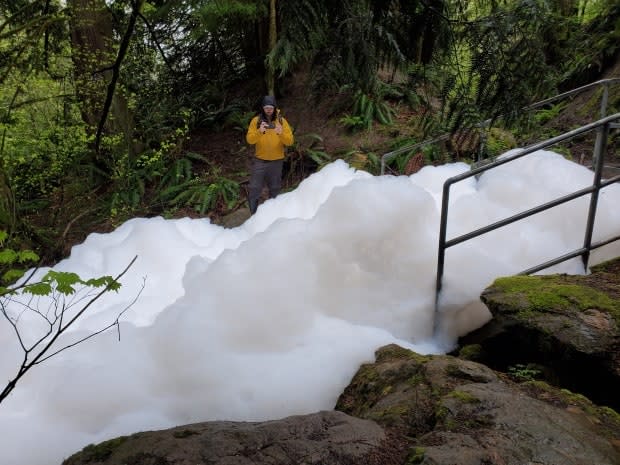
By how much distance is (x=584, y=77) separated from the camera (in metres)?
8.29

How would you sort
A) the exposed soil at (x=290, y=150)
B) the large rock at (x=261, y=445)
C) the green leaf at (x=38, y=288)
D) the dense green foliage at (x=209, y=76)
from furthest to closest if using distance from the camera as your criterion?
the exposed soil at (x=290, y=150) → the dense green foliage at (x=209, y=76) → the green leaf at (x=38, y=288) → the large rock at (x=261, y=445)

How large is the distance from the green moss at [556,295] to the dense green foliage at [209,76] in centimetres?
116

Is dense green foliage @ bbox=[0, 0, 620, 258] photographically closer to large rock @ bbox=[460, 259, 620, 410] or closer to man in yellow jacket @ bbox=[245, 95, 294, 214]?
man in yellow jacket @ bbox=[245, 95, 294, 214]

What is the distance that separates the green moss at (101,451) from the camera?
2059mm

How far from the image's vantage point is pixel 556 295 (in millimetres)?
2930

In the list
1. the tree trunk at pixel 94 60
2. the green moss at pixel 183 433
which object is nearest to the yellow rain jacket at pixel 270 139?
the tree trunk at pixel 94 60

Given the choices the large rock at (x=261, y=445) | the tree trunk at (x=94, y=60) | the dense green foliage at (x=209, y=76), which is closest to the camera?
the large rock at (x=261, y=445)

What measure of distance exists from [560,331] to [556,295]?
31 cm

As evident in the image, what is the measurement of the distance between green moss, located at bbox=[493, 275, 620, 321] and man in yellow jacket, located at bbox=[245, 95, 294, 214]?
4169mm

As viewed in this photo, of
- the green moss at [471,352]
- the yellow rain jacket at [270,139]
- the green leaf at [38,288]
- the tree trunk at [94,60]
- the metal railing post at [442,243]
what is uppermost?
the tree trunk at [94,60]

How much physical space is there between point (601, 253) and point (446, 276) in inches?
54.4

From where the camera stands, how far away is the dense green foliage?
2.70 m

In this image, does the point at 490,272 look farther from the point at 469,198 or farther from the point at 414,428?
the point at 414,428

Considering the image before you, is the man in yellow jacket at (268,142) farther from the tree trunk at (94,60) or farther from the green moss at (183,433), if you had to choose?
the green moss at (183,433)
